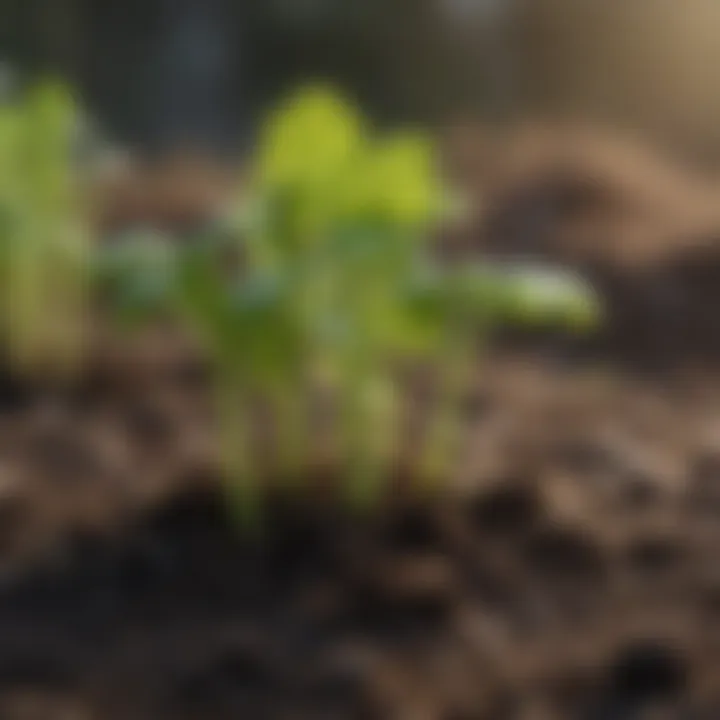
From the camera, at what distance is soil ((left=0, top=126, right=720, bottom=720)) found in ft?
3.03

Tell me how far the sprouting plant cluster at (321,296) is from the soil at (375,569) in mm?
49

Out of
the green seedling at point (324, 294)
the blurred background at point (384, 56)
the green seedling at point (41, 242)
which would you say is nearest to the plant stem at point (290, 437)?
the green seedling at point (324, 294)

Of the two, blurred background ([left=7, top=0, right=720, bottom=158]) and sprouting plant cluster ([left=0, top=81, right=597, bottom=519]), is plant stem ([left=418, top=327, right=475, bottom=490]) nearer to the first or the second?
sprouting plant cluster ([left=0, top=81, right=597, bottom=519])

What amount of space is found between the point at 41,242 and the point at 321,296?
0.42m

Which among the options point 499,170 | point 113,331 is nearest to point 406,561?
point 113,331

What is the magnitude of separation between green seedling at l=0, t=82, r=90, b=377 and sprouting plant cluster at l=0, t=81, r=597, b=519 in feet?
0.18

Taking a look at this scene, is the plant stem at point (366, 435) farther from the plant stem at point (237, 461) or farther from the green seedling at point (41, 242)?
the green seedling at point (41, 242)

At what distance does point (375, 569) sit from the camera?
1053mm

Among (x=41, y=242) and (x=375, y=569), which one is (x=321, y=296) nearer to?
(x=375, y=569)

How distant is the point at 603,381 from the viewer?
1512 millimetres

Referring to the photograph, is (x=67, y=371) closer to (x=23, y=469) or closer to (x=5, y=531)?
(x=23, y=469)

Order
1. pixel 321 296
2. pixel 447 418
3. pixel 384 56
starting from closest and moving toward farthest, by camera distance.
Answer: pixel 321 296
pixel 447 418
pixel 384 56

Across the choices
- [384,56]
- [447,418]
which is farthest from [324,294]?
[384,56]

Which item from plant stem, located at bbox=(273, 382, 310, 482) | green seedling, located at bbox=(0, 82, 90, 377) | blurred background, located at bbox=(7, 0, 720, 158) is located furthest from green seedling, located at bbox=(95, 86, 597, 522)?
blurred background, located at bbox=(7, 0, 720, 158)
